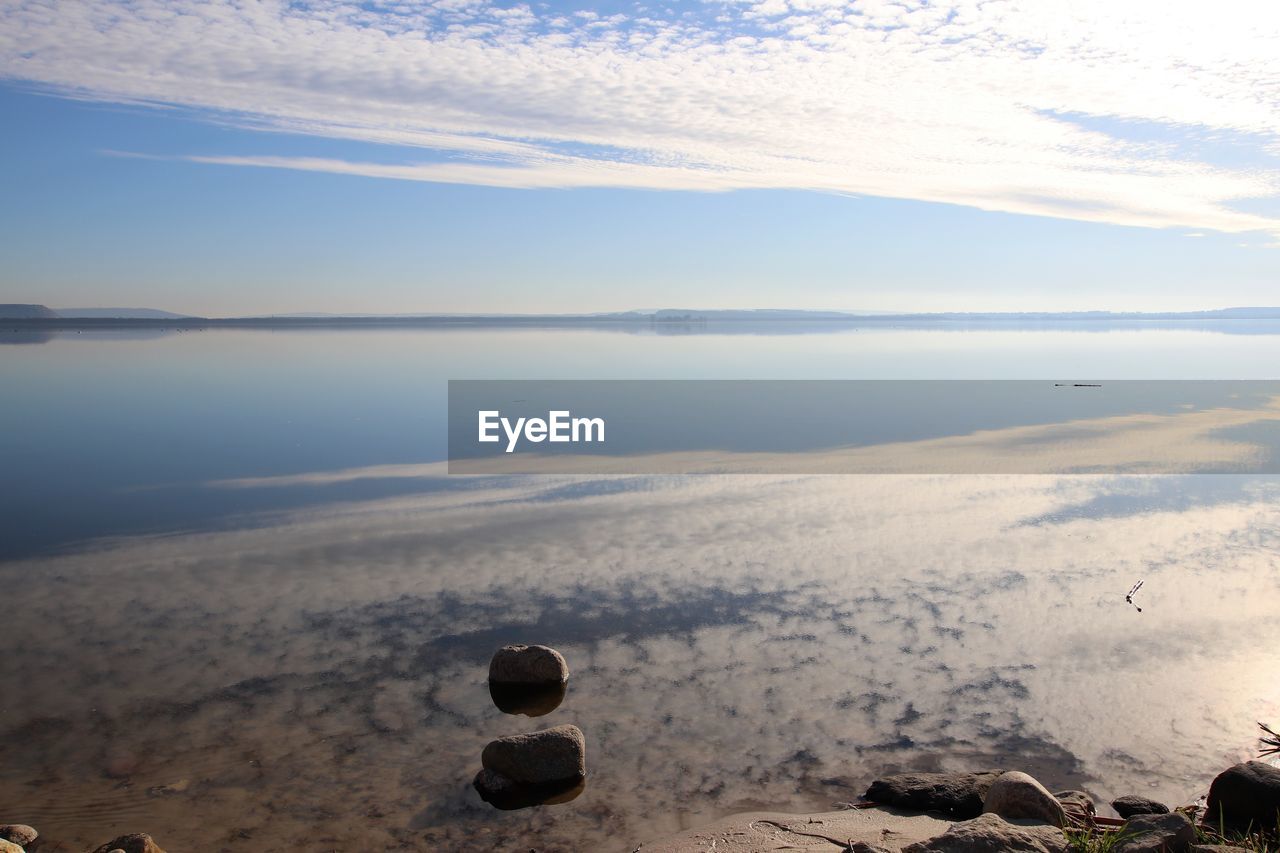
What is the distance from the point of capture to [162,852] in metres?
8.45

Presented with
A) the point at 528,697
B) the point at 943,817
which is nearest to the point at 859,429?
the point at 528,697

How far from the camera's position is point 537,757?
991 centimetres

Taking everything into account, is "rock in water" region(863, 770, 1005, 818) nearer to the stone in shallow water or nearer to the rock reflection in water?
the rock reflection in water

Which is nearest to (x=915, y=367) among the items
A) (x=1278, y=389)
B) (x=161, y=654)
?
(x=1278, y=389)

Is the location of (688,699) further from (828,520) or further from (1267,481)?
(1267,481)

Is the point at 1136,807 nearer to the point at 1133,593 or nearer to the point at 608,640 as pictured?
the point at 608,640

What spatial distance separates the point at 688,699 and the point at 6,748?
7491 mm

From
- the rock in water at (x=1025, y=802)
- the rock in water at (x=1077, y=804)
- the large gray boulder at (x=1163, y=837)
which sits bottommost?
the rock in water at (x=1077, y=804)

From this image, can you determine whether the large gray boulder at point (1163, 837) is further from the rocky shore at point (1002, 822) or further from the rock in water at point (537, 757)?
the rock in water at point (537, 757)

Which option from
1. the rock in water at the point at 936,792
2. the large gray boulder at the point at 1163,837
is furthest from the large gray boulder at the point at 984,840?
the rock in water at the point at 936,792

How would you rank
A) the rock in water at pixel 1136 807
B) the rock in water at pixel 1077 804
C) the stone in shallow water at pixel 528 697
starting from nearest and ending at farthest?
1. the rock in water at pixel 1077 804
2. the rock in water at pixel 1136 807
3. the stone in shallow water at pixel 528 697

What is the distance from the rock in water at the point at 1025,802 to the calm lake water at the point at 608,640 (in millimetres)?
1526

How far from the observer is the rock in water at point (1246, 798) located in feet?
27.3

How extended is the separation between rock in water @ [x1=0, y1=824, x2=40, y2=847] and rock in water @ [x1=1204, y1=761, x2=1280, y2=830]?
10179mm
